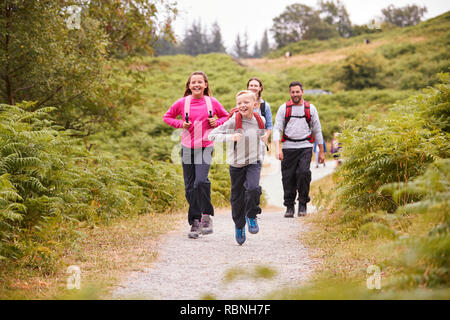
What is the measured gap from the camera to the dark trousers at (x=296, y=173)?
8.79 metres

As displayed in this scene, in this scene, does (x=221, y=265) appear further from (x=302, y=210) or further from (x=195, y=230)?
(x=302, y=210)

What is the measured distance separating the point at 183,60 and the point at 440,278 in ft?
176

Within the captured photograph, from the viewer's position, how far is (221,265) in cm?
517

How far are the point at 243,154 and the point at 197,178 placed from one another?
961mm

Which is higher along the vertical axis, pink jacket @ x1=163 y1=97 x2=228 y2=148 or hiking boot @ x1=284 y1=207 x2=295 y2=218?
pink jacket @ x1=163 y1=97 x2=228 y2=148

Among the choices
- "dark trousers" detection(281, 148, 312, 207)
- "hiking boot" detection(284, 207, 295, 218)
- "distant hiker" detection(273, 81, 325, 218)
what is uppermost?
"distant hiker" detection(273, 81, 325, 218)

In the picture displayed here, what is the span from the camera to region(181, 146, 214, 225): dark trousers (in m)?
6.84

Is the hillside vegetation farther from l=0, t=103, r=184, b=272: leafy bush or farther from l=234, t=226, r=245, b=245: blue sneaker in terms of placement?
l=234, t=226, r=245, b=245: blue sneaker

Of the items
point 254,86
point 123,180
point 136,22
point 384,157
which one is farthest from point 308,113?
point 136,22

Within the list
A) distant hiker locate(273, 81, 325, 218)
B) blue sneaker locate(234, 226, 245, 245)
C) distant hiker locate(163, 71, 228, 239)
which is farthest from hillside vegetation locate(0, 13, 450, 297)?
distant hiker locate(163, 71, 228, 239)

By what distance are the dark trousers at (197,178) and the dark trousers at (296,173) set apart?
7.97ft

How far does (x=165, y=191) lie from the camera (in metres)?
10.2

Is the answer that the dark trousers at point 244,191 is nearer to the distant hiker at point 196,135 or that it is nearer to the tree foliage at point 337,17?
the distant hiker at point 196,135
